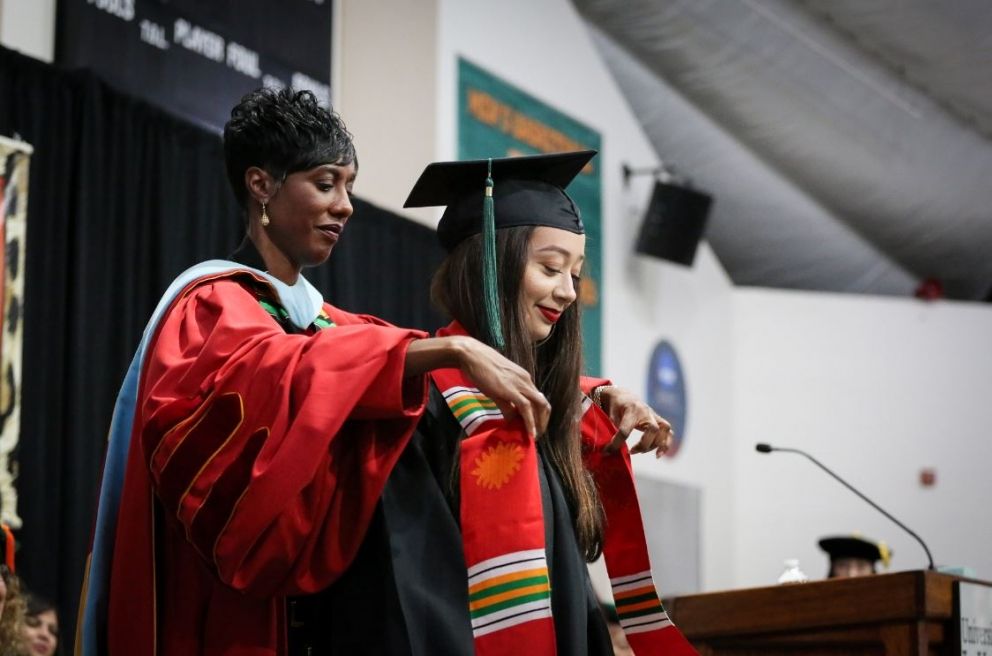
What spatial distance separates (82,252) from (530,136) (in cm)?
325

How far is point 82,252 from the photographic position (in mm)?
4934

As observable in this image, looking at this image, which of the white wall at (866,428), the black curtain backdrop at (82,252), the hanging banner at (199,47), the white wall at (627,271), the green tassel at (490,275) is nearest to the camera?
the green tassel at (490,275)

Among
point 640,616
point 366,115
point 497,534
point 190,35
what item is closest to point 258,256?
point 497,534

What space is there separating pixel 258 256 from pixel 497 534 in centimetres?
61

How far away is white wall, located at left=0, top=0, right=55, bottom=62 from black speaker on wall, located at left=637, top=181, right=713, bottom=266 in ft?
13.4

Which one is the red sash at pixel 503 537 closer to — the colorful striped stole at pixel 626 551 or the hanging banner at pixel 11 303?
the colorful striped stole at pixel 626 551

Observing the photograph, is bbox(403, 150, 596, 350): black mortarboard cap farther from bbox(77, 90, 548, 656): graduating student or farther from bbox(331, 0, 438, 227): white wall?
bbox(331, 0, 438, 227): white wall

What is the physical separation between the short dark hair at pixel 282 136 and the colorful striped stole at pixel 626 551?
0.60m

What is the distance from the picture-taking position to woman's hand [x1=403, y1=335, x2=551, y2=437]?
1.90 m

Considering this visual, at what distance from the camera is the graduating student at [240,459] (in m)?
1.90

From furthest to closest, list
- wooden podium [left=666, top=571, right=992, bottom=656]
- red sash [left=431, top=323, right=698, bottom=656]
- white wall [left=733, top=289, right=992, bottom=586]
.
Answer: white wall [left=733, top=289, right=992, bottom=586]
wooden podium [left=666, top=571, right=992, bottom=656]
red sash [left=431, top=323, right=698, bottom=656]

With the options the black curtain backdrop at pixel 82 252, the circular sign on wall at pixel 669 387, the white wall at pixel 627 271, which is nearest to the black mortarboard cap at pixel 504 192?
the black curtain backdrop at pixel 82 252

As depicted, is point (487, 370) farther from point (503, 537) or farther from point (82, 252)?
point (82, 252)

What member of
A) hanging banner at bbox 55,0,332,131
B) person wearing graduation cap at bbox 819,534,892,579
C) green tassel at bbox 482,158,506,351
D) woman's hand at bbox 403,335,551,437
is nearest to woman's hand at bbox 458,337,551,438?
woman's hand at bbox 403,335,551,437
